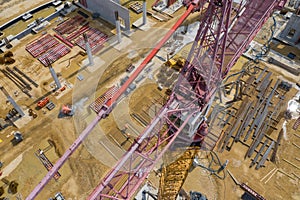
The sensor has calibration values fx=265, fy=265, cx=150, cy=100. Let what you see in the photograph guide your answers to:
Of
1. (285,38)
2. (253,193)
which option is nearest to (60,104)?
(253,193)

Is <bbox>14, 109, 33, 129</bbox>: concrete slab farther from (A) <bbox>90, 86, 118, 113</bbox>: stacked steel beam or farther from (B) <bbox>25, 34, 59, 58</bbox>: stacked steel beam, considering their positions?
(B) <bbox>25, 34, 59, 58</bbox>: stacked steel beam

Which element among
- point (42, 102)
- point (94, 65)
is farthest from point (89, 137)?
point (94, 65)

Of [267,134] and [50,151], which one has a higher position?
[267,134]

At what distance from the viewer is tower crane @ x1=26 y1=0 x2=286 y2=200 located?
2503cm

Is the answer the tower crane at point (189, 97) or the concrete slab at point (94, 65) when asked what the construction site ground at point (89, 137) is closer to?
the concrete slab at point (94, 65)

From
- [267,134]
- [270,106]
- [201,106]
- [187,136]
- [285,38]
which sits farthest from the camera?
[285,38]

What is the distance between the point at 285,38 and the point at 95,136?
38572 millimetres

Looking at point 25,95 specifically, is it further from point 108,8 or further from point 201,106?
point 201,106

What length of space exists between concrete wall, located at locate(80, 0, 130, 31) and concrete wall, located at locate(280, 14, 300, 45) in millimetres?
28970

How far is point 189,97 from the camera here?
31.6 m

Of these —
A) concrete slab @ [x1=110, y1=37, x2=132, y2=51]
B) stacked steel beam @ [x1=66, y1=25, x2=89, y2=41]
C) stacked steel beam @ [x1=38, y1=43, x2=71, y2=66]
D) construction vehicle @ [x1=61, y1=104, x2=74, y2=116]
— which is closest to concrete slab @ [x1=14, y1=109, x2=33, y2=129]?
construction vehicle @ [x1=61, y1=104, x2=74, y2=116]

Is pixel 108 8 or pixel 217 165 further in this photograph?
pixel 108 8

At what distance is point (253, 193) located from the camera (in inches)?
1283

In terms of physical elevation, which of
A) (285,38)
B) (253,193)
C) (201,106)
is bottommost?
(253,193)
